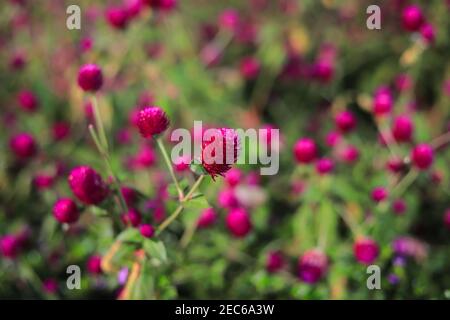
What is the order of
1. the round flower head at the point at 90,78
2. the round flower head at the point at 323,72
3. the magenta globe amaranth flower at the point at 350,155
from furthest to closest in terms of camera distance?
1. the round flower head at the point at 323,72
2. the magenta globe amaranth flower at the point at 350,155
3. the round flower head at the point at 90,78

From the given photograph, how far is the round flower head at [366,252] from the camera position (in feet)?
4.68

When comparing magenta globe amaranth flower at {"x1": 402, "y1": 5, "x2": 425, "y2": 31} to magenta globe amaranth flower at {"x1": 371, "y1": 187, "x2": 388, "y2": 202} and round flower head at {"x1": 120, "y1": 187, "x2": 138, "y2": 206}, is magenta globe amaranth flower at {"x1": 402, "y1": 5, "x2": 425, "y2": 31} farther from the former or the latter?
round flower head at {"x1": 120, "y1": 187, "x2": 138, "y2": 206}

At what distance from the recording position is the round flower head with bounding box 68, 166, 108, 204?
1.10 metres

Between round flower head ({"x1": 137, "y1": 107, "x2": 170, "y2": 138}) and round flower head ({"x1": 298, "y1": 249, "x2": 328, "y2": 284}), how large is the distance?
73 centimetres

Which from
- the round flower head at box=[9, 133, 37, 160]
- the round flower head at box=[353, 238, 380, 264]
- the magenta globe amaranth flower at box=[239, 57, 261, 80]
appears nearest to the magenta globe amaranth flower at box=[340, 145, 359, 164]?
the round flower head at box=[353, 238, 380, 264]

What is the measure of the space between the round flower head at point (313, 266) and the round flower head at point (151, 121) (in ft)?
2.38

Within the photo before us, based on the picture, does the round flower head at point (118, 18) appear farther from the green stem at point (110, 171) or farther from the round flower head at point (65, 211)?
the round flower head at point (65, 211)

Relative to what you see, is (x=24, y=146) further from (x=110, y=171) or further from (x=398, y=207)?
(x=398, y=207)

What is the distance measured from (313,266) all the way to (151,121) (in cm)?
77

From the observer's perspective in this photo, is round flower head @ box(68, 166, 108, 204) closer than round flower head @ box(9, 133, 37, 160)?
Yes

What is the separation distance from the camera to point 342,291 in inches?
59.9

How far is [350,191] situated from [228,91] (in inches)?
39.5

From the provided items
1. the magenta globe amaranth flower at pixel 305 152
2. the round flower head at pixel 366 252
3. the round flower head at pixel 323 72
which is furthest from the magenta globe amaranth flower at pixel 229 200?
the round flower head at pixel 323 72

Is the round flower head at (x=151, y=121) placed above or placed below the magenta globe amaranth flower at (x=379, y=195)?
above
